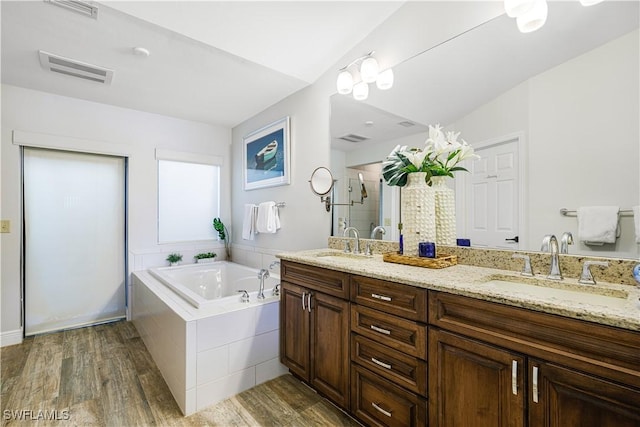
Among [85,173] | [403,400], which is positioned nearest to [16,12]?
[85,173]

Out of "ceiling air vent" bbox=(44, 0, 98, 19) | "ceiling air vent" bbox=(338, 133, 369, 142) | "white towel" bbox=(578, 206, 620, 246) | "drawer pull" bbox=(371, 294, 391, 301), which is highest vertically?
"ceiling air vent" bbox=(44, 0, 98, 19)

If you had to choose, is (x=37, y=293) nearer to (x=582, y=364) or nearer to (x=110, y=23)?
(x=110, y=23)

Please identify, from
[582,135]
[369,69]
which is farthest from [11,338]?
[582,135]

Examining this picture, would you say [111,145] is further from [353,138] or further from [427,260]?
[427,260]

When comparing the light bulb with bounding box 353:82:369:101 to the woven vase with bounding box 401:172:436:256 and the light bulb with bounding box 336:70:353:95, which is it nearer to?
the light bulb with bounding box 336:70:353:95

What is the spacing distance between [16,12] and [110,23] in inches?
19.2

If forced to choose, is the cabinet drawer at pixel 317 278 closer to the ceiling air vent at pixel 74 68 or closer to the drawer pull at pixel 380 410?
→ the drawer pull at pixel 380 410

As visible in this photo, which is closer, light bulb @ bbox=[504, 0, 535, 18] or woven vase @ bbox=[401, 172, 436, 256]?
light bulb @ bbox=[504, 0, 535, 18]

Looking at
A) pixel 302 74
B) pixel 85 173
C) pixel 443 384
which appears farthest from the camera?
pixel 85 173

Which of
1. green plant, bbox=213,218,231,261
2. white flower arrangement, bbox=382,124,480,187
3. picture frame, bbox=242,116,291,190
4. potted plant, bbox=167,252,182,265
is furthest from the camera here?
green plant, bbox=213,218,231,261

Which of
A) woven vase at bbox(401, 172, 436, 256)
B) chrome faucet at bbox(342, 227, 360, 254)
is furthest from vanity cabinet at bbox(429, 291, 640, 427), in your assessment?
chrome faucet at bbox(342, 227, 360, 254)

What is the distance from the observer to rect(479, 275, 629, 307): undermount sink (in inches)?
42.3

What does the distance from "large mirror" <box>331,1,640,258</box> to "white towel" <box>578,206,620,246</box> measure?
2cm

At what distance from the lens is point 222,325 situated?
188 cm
